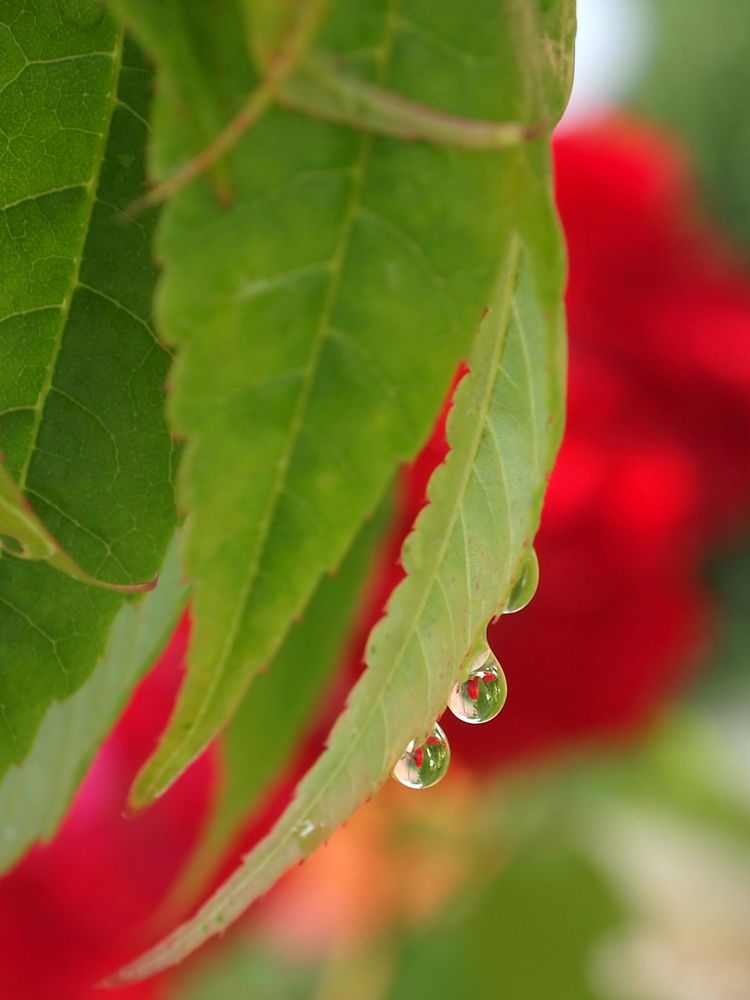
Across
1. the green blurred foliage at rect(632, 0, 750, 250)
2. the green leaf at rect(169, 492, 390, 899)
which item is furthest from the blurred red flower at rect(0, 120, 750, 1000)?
the green blurred foliage at rect(632, 0, 750, 250)

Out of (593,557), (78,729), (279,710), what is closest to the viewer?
(78,729)

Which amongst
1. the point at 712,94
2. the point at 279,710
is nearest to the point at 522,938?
the point at 279,710

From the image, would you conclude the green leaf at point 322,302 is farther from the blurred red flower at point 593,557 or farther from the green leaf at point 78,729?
the blurred red flower at point 593,557

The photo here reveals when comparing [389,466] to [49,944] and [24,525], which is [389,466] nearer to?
[24,525]

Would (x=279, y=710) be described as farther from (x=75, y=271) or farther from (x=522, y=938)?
(x=522, y=938)

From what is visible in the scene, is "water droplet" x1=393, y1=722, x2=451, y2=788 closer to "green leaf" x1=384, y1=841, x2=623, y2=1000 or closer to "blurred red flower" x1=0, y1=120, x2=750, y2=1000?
"blurred red flower" x1=0, y1=120, x2=750, y2=1000
